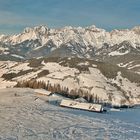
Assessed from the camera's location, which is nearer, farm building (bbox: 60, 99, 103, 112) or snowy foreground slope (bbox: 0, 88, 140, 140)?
snowy foreground slope (bbox: 0, 88, 140, 140)

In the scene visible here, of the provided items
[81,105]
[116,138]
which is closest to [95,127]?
[116,138]

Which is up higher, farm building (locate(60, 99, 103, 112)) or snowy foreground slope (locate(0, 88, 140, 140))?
farm building (locate(60, 99, 103, 112))

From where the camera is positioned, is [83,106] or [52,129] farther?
[83,106]

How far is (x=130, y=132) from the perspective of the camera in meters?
65.0

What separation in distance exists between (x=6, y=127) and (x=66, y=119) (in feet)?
58.2

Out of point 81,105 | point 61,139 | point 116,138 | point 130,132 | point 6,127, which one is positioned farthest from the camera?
point 81,105

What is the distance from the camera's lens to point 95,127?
67.7m

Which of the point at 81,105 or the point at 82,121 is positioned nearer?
the point at 82,121

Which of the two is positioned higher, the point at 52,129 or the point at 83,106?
the point at 83,106

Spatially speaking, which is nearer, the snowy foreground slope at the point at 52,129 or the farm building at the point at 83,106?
the snowy foreground slope at the point at 52,129

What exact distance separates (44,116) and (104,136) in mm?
22717

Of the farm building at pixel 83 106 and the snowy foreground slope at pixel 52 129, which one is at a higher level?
the farm building at pixel 83 106

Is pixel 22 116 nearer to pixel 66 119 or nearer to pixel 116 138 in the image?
pixel 66 119

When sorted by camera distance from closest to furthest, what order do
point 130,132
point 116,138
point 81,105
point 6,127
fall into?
point 116,138 < point 6,127 < point 130,132 < point 81,105
